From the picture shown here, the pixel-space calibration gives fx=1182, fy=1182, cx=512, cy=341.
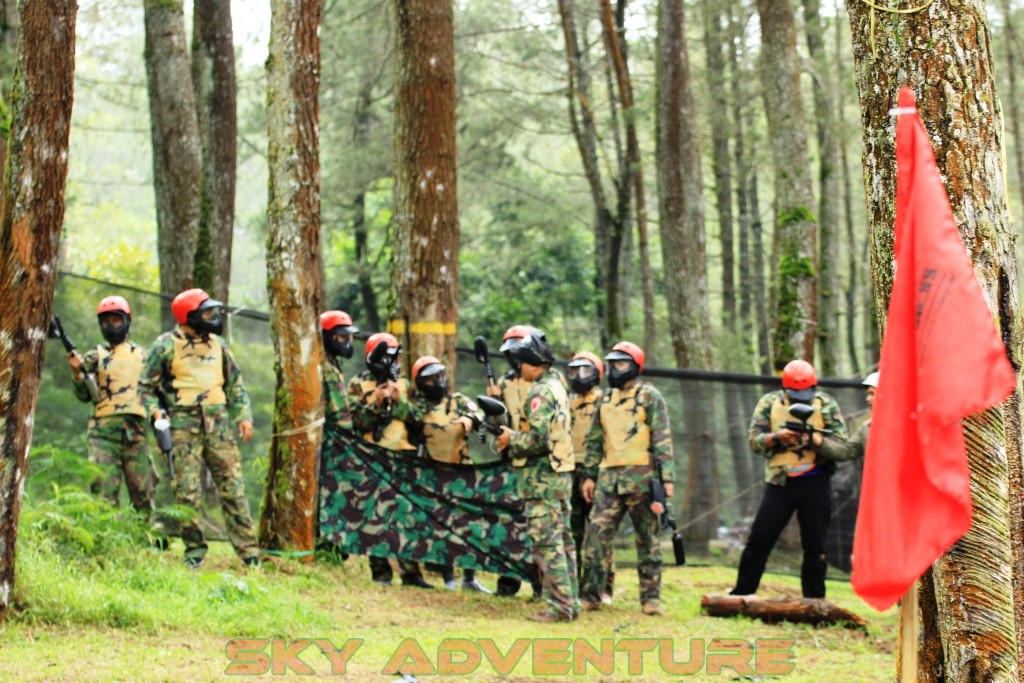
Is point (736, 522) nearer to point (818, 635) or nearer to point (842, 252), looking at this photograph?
point (818, 635)

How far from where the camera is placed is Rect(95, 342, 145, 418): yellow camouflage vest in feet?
39.3

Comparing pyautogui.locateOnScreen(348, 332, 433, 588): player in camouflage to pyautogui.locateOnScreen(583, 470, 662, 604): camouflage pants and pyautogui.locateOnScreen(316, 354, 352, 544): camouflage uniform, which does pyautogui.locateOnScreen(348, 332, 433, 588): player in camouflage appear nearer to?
pyautogui.locateOnScreen(316, 354, 352, 544): camouflage uniform

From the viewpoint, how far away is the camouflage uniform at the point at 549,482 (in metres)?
10.1

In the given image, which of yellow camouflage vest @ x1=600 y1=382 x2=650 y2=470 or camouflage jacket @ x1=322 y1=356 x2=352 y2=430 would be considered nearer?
yellow camouflage vest @ x1=600 y1=382 x2=650 y2=470

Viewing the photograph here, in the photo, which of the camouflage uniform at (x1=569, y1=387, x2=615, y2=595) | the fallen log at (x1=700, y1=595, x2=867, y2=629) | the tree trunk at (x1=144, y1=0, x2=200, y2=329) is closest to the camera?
the fallen log at (x1=700, y1=595, x2=867, y2=629)

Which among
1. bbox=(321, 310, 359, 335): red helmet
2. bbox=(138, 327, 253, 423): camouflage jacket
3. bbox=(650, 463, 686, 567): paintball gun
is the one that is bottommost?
bbox=(650, 463, 686, 567): paintball gun

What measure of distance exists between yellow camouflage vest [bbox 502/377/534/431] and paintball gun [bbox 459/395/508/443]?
1.15 feet

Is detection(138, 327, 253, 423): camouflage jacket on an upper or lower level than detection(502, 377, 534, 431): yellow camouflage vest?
upper

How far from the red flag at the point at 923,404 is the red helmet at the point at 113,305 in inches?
364

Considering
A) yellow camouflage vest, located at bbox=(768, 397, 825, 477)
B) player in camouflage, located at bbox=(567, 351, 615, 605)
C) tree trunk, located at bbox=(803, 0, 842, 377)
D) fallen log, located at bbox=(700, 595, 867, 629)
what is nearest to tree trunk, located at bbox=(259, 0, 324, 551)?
player in camouflage, located at bbox=(567, 351, 615, 605)

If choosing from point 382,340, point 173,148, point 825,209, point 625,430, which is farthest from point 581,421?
point 825,209

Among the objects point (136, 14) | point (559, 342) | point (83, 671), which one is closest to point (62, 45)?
point (83, 671)

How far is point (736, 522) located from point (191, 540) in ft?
21.4

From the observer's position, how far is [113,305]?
12055 mm
